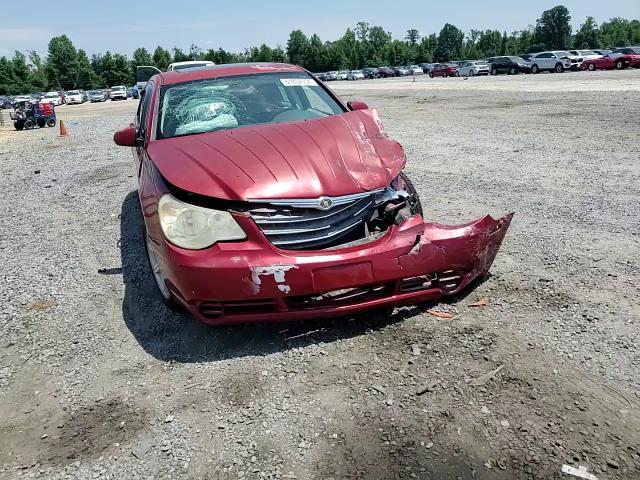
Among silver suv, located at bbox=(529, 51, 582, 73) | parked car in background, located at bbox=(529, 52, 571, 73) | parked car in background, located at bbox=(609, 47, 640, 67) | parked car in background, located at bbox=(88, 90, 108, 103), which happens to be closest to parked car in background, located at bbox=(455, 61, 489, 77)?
silver suv, located at bbox=(529, 51, 582, 73)

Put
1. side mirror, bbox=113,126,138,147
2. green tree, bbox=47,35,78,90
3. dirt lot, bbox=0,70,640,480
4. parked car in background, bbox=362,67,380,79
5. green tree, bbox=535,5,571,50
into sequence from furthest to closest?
green tree, bbox=535,5,571,50, green tree, bbox=47,35,78,90, parked car in background, bbox=362,67,380,79, side mirror, bbox=113,126,138,147, dirt lot, bbox=0,70,640,480

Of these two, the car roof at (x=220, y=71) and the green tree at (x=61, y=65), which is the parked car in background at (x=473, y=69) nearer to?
the car roof at (x=220, y=71)

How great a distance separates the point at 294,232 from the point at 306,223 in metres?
0.09

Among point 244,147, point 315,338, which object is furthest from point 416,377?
point 244,147

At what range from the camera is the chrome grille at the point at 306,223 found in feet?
9.59

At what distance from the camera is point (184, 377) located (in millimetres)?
2854

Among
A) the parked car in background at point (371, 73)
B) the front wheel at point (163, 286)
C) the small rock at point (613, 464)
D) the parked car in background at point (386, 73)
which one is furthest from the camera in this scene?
the parked car in background at point (371, 73)

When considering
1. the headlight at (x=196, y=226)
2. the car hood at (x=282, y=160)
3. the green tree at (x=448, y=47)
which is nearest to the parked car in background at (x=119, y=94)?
the car hood at (x=282, y=160)

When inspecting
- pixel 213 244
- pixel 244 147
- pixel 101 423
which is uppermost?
pixel 244 147

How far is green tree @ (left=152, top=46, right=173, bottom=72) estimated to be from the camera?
319 ft

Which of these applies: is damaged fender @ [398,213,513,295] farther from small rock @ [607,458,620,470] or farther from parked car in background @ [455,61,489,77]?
parked car in background @ [455,61,489,77]

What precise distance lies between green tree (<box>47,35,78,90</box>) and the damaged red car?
103205 millimetres

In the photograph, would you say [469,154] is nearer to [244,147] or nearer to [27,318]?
[244,147]

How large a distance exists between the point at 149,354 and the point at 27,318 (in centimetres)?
122
